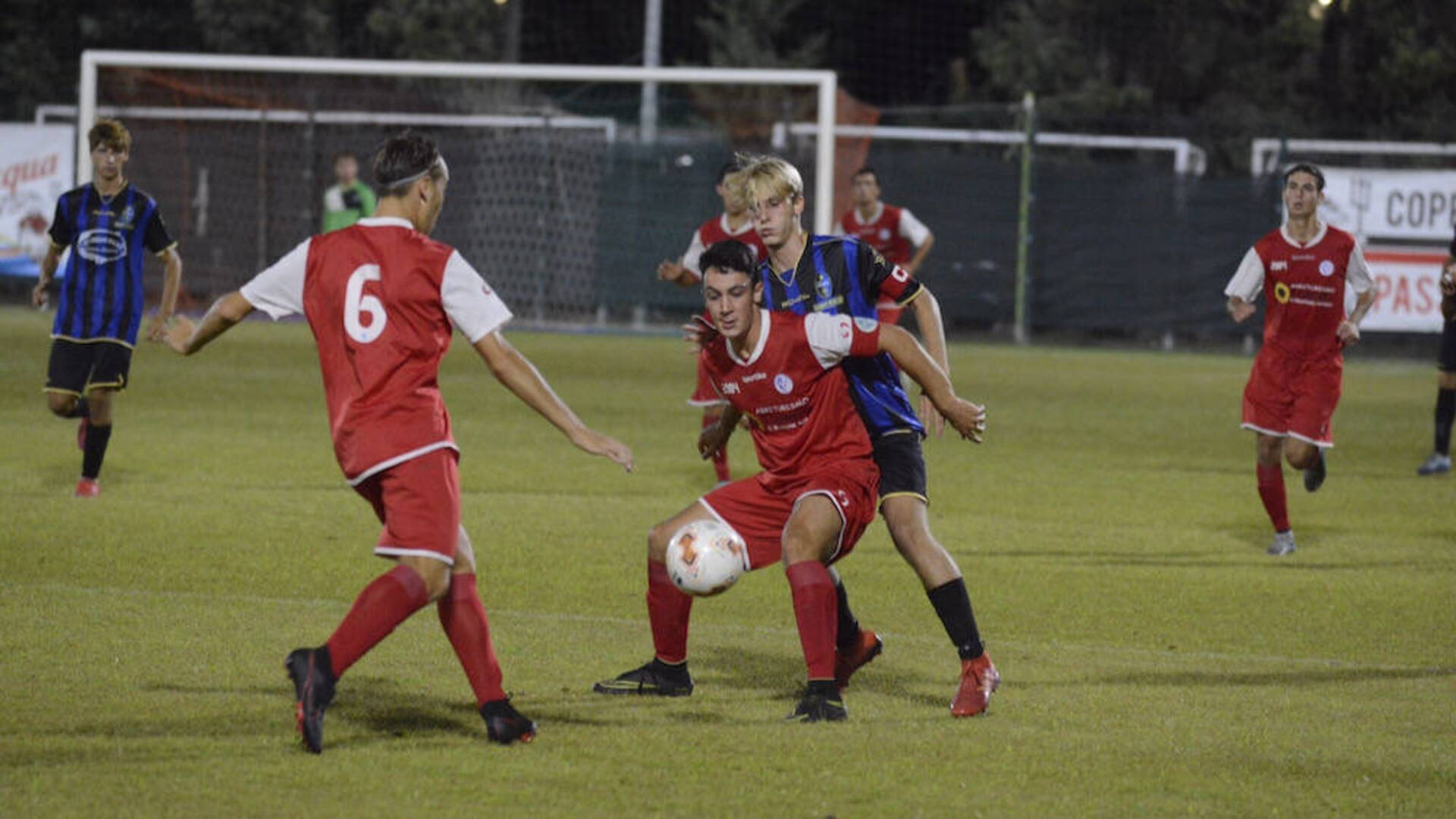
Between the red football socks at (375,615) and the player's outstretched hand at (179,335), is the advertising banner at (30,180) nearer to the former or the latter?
the player's outstretched hand at (179,335)

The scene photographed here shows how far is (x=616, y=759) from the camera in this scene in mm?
5586

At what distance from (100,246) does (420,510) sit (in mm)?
6353

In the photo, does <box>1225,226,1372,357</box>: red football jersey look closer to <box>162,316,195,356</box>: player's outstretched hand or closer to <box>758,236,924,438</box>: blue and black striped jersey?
<box>758,236,924,438</box>: blue and black striped jersey

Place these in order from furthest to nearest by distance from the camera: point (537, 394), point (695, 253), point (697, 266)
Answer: point (695, 253) → point (697, 266) → point (537, 394)

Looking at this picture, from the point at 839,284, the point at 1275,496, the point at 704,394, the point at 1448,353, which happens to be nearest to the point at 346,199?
the point at 704,394

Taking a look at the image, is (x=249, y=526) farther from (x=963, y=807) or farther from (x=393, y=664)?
(x=963, y=807)

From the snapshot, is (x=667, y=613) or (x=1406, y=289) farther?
(x=1406, y=289)

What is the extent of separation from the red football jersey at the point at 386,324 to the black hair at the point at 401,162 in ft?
0.41

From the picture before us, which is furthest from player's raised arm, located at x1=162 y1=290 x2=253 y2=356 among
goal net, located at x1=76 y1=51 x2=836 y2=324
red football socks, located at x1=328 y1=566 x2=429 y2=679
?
goal net, located at x1=76 y1=51 x2=836 y2=324

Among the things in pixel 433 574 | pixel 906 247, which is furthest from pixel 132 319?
pixel 906 247

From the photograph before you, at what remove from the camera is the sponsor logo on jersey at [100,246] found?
11133 mm

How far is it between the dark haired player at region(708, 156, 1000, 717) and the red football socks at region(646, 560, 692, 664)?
553mm

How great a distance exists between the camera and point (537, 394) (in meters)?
5.61

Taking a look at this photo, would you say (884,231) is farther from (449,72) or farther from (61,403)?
(61,403)
